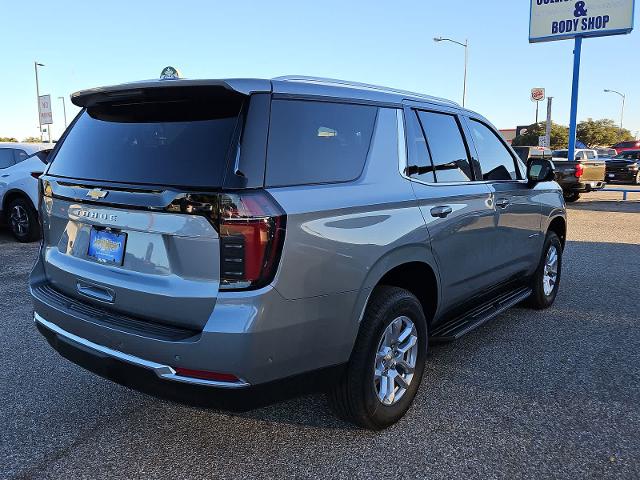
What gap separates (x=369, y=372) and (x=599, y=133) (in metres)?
77.5

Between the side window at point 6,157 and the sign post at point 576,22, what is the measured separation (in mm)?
16791

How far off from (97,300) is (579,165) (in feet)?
51.3

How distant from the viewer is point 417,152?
3283mm

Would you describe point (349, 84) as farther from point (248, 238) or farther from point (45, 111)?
point (45, 111)

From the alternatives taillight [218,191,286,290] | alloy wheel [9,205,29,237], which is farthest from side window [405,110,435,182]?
alloy wheel [9,205,29,237]

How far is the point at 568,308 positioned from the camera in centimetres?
536

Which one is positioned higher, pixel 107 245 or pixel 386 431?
pixel 107 245

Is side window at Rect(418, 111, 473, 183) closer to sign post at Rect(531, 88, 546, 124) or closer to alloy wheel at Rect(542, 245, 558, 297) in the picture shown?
alloy wheel at Rect(542, 245, 558, 297)

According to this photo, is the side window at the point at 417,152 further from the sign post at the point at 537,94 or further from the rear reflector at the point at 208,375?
the sign post at the point at 537,94

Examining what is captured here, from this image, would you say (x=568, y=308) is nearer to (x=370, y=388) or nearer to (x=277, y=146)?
(x=370, y=388)

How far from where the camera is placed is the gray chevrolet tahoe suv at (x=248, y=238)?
7.38 feet

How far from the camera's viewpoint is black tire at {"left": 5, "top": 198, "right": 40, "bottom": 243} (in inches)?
351

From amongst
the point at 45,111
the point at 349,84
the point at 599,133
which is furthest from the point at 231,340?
the point at 599,133

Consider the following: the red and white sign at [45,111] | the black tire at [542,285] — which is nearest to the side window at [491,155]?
the black tire at [542,285]
